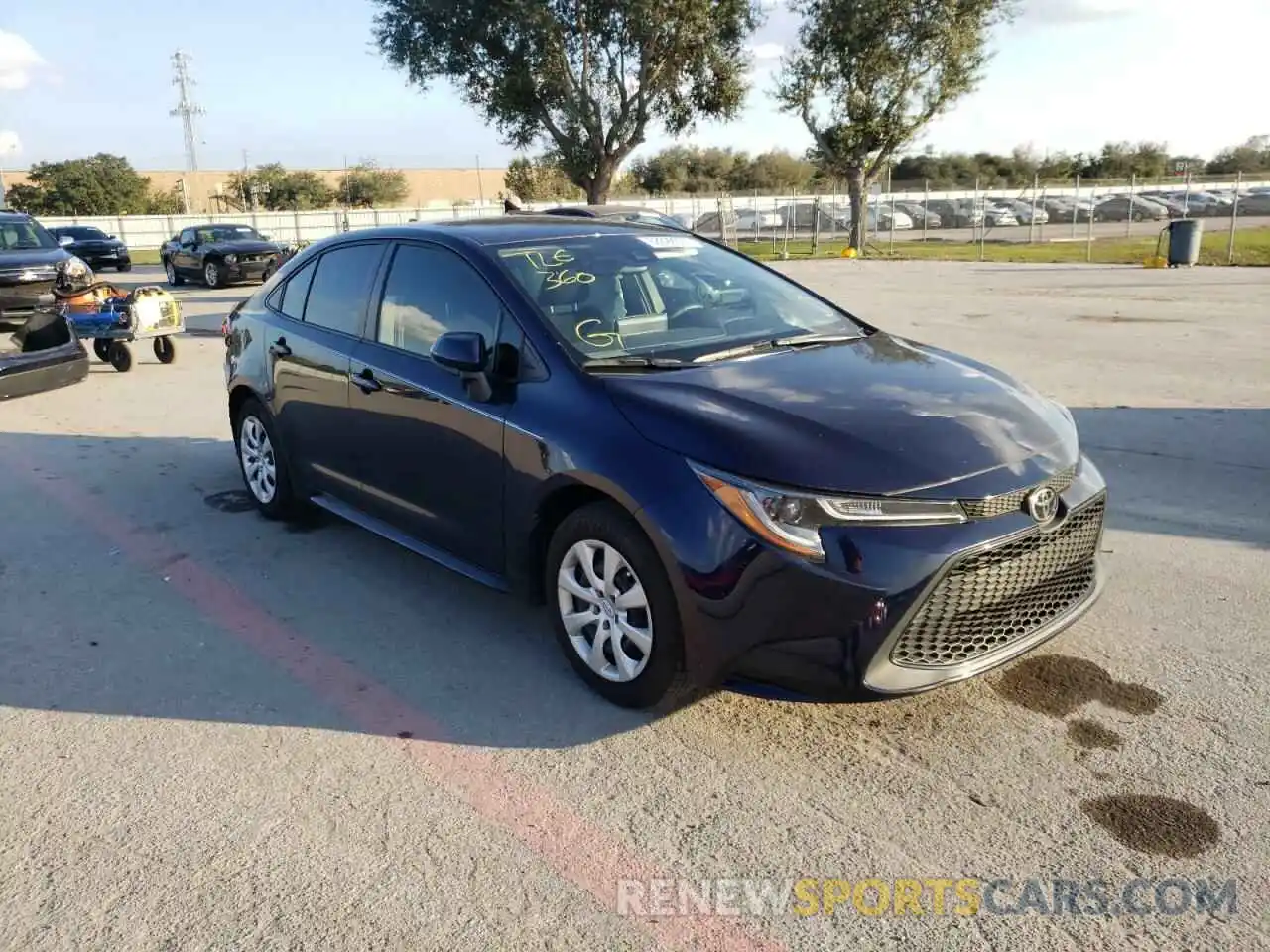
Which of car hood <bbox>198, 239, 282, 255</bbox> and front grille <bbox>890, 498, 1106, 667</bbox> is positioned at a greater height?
car hood <bbox>198, 239, 282, 255</bbox>

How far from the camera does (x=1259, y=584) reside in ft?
14.5

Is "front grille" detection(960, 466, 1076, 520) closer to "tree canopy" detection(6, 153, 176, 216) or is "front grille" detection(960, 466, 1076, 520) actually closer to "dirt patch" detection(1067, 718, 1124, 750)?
"dirt patch" detection(1067, 718, 1124, 750)

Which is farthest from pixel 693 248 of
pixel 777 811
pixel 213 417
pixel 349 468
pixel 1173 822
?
pixel 213 417

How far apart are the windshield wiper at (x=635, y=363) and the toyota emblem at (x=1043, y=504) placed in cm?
134

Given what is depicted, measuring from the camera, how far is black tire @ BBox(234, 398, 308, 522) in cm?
550

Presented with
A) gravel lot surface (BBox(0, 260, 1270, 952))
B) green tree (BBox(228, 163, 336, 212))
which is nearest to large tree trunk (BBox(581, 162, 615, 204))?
gravel lot surface (BBox(0, 260, 1270, 952))

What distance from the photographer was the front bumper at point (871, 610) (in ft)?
9.65

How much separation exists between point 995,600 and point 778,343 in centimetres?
150

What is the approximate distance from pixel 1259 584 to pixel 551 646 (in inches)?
124

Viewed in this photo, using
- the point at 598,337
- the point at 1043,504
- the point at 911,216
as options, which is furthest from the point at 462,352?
the point at 911,216

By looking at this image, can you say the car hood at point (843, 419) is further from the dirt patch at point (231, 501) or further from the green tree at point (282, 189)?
the green tree at point (282, 189)

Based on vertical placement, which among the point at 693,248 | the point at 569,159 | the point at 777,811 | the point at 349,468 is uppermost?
the point at 569,159

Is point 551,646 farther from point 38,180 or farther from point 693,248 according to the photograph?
point 38,180

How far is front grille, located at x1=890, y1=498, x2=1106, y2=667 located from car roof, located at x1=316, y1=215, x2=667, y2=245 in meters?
2.40
